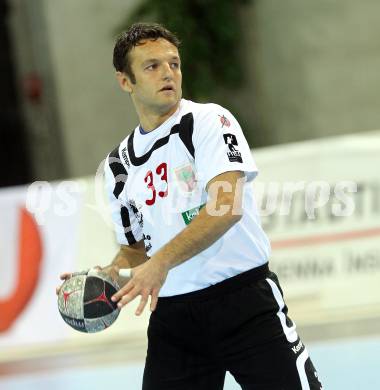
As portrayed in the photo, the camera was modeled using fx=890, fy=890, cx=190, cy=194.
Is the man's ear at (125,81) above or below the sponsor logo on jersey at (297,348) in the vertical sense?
above

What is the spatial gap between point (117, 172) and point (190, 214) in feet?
1.52

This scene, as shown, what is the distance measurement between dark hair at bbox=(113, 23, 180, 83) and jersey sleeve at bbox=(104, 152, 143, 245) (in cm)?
41

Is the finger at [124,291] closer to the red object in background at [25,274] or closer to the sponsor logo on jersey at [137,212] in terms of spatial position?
the sponsor logo on jersey at [137,212]

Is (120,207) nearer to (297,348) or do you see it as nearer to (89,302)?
→ (89,302)

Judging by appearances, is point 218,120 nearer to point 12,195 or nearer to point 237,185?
point 237,185

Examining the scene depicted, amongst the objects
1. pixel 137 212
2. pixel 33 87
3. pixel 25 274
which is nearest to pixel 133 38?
pixel 137 212

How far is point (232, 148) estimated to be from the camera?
11.8ft

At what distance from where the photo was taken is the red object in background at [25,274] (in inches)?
340

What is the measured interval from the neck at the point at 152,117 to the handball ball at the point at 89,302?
677mm

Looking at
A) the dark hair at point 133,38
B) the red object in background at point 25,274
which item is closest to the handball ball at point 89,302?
the dark hair at point 133,38

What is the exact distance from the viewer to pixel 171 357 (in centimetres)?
379

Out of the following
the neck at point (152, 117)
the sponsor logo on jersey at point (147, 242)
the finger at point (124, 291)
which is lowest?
the finger at point (124, 291)

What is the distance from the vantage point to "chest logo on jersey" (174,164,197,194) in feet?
12.1

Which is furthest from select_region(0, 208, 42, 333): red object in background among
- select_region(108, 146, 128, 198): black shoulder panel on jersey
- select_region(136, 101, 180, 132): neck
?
select_region(136, 101, 180, 132): neck
